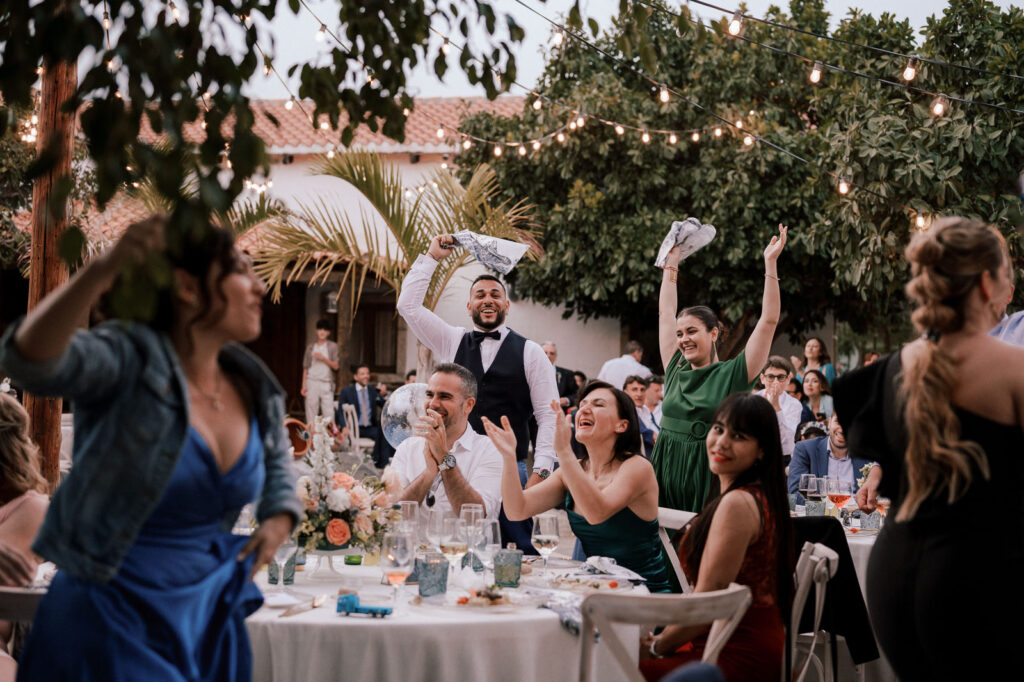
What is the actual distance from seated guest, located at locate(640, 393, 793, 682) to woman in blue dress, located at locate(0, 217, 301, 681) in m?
1.44

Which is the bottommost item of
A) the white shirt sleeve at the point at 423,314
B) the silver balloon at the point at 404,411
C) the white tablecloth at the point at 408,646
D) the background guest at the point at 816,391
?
the white tablecloth at the point at 408,646

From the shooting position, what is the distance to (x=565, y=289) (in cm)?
1430

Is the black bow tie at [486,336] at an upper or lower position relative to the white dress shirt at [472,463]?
upper

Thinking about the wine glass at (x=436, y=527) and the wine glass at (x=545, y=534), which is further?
the wine glass at (x=545, y=534)

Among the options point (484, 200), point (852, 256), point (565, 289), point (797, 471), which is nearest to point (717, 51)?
point (565, 289)

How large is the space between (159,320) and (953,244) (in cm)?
166

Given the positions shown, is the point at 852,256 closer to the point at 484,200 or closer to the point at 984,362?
the point at 484,200

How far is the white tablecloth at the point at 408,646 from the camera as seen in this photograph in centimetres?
250

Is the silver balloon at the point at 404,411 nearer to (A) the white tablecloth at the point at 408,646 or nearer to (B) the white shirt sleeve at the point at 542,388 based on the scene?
(B) the white shirt sleeve at the point at 542,388

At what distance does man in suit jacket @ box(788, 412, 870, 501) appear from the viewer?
5.91 m

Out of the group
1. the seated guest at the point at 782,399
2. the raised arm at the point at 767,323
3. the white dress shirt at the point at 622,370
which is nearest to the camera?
the raised arm at the point at 767,323

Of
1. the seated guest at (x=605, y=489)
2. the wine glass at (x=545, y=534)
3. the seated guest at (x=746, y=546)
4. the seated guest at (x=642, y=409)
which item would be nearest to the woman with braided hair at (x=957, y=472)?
the seated guest at (x=746, y=546)

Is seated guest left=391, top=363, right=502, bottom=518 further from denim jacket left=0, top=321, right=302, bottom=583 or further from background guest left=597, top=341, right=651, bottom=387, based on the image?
background guest left=597, top=341, right=651, bottom=387

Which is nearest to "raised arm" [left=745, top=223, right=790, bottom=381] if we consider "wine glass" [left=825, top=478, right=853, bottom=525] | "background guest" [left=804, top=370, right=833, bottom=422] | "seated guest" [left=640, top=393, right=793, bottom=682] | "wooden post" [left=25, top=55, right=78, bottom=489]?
"wine glass" [left=825, top=478, right=853, bottom=525]
